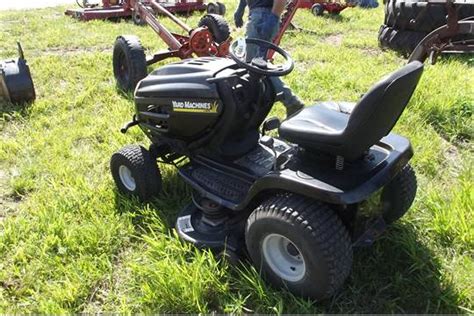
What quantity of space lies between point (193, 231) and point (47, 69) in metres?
3.86

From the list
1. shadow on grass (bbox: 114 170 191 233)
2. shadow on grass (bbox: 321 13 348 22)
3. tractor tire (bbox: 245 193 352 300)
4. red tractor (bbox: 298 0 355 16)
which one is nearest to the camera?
tractor tire (bbox: 245 193 352 300)

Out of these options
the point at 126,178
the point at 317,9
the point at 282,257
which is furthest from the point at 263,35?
the point at 317,9

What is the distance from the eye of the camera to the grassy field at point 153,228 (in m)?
2.06

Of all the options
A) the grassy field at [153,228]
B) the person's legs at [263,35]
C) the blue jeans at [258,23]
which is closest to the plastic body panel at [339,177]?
the grassy field at [153,228]

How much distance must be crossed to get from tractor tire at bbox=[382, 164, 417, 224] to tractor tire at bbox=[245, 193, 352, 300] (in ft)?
1.81

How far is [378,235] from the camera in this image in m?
2.14

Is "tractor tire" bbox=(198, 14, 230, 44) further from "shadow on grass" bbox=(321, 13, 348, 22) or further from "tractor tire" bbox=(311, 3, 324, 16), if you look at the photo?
"tractor tire" bbox=(311, 3, 324, 16)

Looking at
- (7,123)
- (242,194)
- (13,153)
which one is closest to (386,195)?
(242,194)

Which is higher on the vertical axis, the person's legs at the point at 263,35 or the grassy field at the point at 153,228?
the person's legs at the point at 263,35

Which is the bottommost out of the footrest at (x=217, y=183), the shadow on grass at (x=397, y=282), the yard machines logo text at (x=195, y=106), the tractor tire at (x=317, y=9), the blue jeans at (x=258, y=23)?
the tractor tire at (x=317, y=9)

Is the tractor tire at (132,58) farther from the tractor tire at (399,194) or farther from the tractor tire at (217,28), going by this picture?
the tractor tire at (399,194)

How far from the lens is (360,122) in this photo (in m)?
1.75

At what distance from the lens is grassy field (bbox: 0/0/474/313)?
2.06 metres

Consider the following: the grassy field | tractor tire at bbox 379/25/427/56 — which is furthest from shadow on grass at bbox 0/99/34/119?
tractor tire at bbox 379/25/427/56
